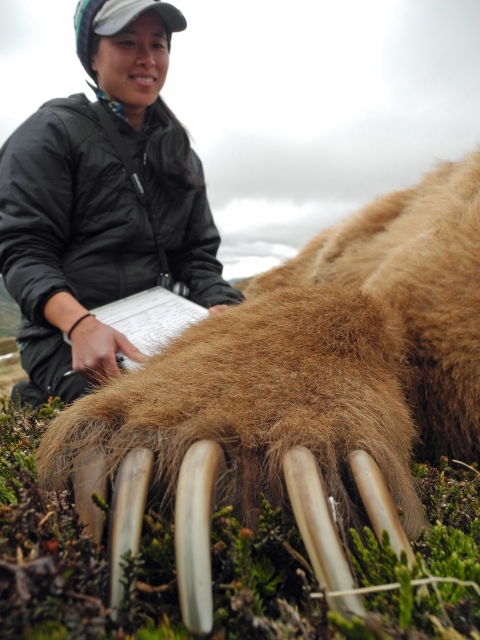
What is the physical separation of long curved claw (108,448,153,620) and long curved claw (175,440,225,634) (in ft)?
0.31

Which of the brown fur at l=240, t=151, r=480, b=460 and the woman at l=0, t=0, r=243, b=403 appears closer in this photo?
the brown fur at l=240, t=151, r=480, b=460

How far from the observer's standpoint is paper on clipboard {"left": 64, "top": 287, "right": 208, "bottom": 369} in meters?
2.63

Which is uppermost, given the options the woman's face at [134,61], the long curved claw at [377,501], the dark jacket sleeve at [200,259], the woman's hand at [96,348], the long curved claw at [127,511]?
the woman's face at [134,61]

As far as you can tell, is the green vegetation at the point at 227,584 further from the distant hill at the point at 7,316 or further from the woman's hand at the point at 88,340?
the distant hill at the point at 7,316

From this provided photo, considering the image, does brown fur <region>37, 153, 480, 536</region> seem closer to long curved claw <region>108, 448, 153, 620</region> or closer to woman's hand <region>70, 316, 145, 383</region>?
long curved claw <region>108, 448, 153, 620</region>

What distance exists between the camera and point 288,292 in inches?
80.7

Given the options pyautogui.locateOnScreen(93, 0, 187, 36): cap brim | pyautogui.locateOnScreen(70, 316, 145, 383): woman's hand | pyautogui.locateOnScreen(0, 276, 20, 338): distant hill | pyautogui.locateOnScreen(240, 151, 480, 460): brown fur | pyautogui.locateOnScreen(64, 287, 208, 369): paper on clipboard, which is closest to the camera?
pyautogui.locateOnScreen(240, 151, 480, 460): brown fur

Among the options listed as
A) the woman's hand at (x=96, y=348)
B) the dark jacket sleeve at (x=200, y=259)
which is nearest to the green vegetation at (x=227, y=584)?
the woman's hand at (x=96, y=348)

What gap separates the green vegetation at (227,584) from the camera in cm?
79

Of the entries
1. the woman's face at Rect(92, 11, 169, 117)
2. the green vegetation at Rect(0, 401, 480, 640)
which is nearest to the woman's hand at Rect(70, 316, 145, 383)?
the green vegetation at Rect(0, 401, 480, 640)

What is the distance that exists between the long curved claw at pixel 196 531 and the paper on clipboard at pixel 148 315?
1.36 meters

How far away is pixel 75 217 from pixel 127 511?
2432mm

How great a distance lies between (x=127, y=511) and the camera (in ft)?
3.42

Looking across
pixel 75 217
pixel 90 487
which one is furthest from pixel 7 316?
pixel 90 487
